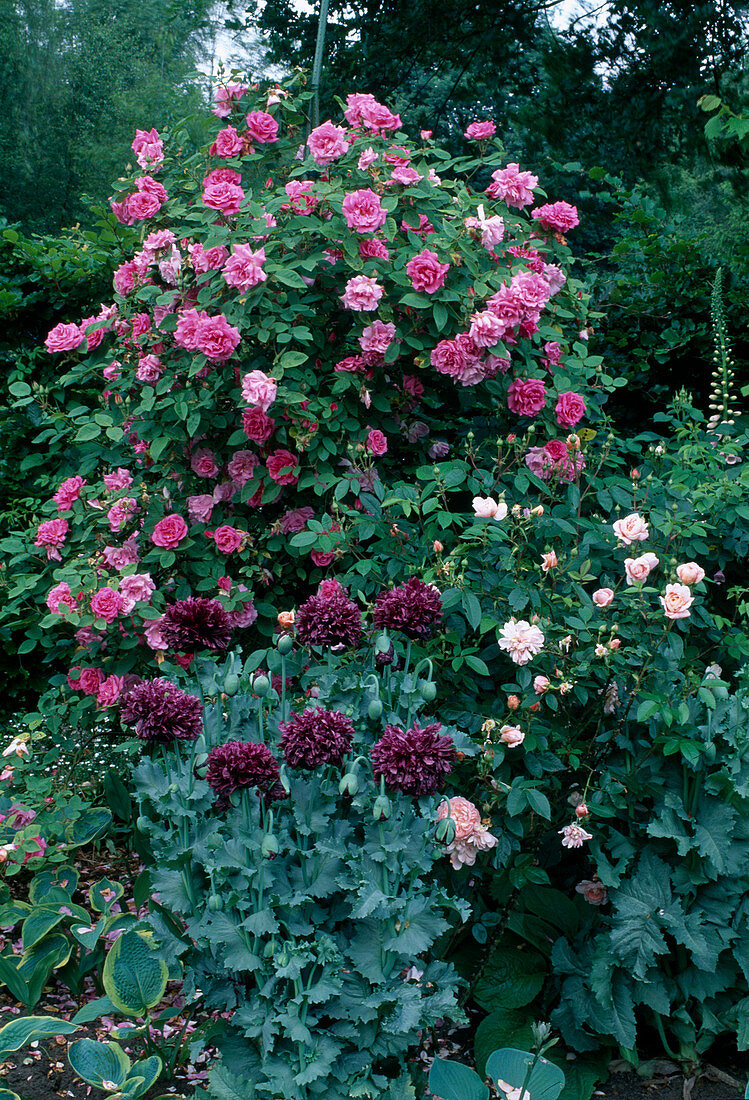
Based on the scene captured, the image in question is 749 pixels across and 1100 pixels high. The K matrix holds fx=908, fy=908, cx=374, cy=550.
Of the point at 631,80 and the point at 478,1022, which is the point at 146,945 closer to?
the point at 478,1022

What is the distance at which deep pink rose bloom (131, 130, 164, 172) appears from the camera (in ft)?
A: 10.3

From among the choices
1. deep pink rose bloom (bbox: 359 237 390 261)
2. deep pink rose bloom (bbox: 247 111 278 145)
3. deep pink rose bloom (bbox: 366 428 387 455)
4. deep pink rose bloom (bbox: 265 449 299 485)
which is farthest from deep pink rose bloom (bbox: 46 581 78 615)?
deep pink rose bloom (bbox: 247 111 278 145)

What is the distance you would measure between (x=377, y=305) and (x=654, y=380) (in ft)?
7.53

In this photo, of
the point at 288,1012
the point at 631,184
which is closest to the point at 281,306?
the point at 288,1012

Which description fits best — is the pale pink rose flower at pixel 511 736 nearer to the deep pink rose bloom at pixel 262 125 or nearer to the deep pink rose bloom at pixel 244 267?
the deep pink rose bloom at pixel 244 267

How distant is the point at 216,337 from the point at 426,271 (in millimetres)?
641

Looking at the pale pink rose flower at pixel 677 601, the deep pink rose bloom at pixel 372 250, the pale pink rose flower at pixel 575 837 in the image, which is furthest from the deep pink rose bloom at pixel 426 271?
the pale pink rose flower at pixel 575 837

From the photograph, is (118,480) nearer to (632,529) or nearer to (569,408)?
(569,408)

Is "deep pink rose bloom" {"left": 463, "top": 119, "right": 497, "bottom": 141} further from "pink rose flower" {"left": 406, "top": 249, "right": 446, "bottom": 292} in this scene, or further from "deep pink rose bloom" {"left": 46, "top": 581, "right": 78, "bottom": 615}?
"deep pink rose bloom" {"left": 46, "top": 581, "right": 78, "bottom": 615}

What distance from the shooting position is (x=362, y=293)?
262cm

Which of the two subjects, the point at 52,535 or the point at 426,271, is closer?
the point at 426,271

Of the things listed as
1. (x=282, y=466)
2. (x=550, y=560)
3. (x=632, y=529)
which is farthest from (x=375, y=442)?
(x=632, y=529)

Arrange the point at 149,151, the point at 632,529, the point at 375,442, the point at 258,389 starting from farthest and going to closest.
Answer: the point at 149,151 < the point at 375,442 < the point at 258,389 < the point at 632,529

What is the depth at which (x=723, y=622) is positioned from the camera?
2.44 m
